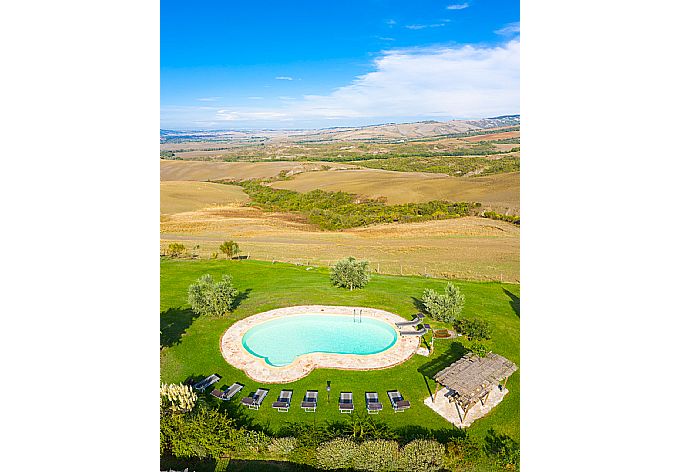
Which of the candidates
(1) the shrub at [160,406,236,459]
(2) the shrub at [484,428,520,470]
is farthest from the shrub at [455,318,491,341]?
(1) the shrub at [160,406,236,459]

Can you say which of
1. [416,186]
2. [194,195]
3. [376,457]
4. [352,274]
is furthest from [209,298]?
[416,186]

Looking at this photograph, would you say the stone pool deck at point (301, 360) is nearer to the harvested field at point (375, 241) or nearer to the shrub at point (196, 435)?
the shrub at point (196, 435)

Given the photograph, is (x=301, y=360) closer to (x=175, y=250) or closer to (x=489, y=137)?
(x=175, y=250)

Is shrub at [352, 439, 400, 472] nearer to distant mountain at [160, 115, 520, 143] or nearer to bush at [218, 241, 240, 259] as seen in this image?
bush at [218, 241, 240, 259]

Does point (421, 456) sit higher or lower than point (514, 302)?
lower

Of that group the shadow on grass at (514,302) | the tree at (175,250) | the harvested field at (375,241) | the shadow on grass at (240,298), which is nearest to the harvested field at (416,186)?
the harvested field at (375,241)
